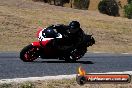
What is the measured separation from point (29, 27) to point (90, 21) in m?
9.89

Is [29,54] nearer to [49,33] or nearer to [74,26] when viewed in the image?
[49,33]

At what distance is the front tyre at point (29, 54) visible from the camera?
1761cm

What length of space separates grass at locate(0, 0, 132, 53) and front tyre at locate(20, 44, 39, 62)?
10.8 meters

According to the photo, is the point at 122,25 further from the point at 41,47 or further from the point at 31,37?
the point at 41,47

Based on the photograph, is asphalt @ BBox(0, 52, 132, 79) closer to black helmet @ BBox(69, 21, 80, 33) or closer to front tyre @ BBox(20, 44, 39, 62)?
front tyre @ BBox(20, 44, 39, 62)

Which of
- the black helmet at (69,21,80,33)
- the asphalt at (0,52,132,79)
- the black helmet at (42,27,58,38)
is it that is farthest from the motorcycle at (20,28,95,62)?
the black helmet at (69,21,80,33)

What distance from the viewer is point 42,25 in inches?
1592

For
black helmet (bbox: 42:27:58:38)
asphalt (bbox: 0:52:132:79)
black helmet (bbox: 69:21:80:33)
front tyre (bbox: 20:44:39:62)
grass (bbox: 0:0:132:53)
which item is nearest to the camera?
asphalt (bbox: 0:52:132:79)

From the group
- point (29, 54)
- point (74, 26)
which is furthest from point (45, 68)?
point (74, 26)

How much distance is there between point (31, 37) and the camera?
114 ft

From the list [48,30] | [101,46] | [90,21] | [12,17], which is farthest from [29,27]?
[48,30]

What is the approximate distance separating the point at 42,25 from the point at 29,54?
74.7ft

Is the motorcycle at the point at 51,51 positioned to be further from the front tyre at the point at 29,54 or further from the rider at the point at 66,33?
the rider at the point at 66,33

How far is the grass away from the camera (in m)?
33.2
